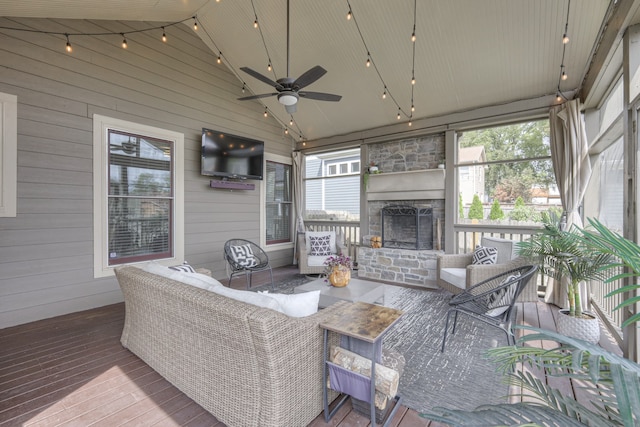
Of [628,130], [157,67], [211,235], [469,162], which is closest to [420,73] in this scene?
[469,162]

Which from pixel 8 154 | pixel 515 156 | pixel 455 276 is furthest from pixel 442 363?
pixel 8 154

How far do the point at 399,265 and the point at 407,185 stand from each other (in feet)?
5.00

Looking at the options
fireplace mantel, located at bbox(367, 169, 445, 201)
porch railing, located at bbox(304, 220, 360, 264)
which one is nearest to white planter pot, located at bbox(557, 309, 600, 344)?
fireplace mantel, located at bbox(367, 169, 445, 201)

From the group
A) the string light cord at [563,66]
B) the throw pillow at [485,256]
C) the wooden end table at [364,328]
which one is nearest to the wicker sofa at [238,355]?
the wooden end table at [364,328]

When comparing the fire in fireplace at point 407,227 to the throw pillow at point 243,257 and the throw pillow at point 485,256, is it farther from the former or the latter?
the throw pillow at point 243,257

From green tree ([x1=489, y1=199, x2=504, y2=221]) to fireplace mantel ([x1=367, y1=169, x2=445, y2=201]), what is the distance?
2.65 ft

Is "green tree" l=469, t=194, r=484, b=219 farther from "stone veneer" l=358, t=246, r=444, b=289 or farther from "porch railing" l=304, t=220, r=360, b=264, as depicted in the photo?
"porch railing" l=304, t=220, r=360, b=264

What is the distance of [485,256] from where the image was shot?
385 centimetres

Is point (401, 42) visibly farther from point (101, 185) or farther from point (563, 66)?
point (101, 185)

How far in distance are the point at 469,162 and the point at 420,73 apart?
1.71 metres

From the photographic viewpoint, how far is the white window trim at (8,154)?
3.22m

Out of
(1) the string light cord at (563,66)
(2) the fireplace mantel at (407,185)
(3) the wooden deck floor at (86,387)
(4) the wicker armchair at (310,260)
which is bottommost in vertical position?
(3) the wooden deck floor at (86,387)

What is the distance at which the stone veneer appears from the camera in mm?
Result: 4922

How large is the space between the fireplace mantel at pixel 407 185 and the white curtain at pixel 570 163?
163 centimetres
